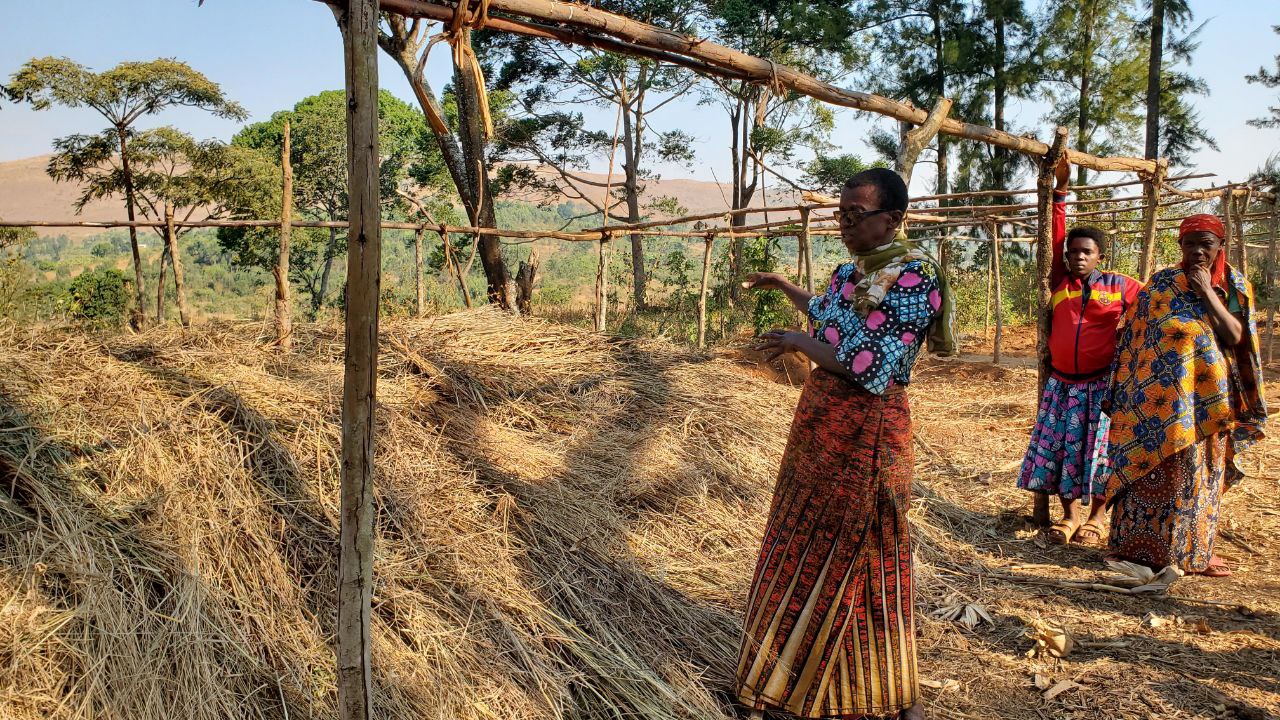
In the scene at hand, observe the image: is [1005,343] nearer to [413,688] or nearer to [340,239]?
[413,688]

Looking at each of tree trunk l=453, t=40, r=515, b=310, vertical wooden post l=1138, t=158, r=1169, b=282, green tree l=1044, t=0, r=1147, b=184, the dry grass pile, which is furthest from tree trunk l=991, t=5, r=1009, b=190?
the dry grass pile

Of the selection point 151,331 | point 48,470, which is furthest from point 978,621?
point 151,331

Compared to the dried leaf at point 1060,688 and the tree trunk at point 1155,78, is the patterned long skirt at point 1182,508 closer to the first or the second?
the dried leaf at point 1060,688

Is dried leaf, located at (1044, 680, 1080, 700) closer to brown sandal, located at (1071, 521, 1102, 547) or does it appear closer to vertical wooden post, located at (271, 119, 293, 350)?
brown sandal, located at (1071, 521, 1102, 547)

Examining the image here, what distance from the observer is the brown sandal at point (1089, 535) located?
14.4 ft

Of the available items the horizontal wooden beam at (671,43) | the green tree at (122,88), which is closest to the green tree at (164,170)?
the green tree at (122,88)

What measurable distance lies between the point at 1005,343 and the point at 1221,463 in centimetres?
1162

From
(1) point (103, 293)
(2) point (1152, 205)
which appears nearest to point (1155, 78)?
(2) point (1152, 205)

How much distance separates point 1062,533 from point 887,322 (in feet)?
9.92

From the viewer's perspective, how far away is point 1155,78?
1630 cm

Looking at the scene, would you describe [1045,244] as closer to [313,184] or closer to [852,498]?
[852,498]

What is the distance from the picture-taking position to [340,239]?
2255 centimetres

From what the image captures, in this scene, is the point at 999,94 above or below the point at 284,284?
above

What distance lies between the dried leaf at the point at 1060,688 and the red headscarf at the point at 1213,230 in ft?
7.10
